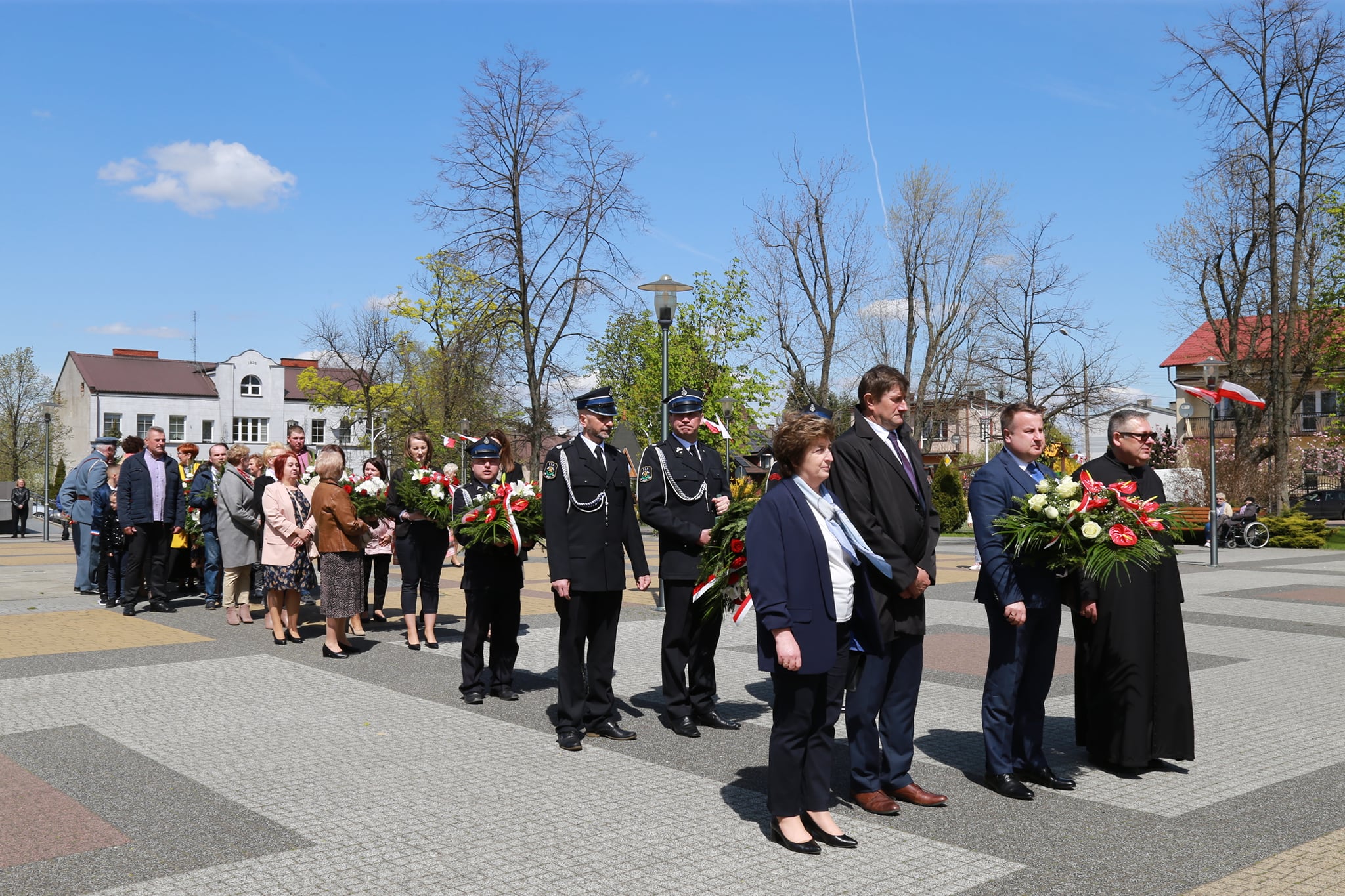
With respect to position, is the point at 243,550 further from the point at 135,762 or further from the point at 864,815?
the point at 864,815

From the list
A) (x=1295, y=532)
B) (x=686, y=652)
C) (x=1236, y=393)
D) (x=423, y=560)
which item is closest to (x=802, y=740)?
(x=686, y=652)

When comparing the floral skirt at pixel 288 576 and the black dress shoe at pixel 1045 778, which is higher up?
the floral skirt at pixel 288 576

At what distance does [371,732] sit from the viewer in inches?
270

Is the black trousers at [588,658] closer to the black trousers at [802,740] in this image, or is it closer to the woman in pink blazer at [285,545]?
the black trousers at [802,740]

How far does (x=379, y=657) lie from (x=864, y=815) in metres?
5.77

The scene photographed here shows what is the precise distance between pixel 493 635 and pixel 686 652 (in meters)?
1.78

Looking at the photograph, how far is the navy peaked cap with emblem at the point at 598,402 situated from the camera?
23.3ft

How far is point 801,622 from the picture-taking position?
4680mm

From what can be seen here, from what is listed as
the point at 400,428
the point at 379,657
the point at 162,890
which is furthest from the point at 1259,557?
the point at 400,428

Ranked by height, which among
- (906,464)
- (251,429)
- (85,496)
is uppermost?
(251,429)

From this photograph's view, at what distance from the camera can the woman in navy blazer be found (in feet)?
15.3

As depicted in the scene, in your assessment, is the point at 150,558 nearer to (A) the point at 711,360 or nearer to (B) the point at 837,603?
(B) the point at 837,603

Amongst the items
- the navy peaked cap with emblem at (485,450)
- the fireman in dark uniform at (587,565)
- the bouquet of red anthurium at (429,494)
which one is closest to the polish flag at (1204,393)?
the bouquet of red anthurium at (429,494)

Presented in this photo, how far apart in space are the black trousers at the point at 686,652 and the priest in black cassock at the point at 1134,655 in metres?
2.29
